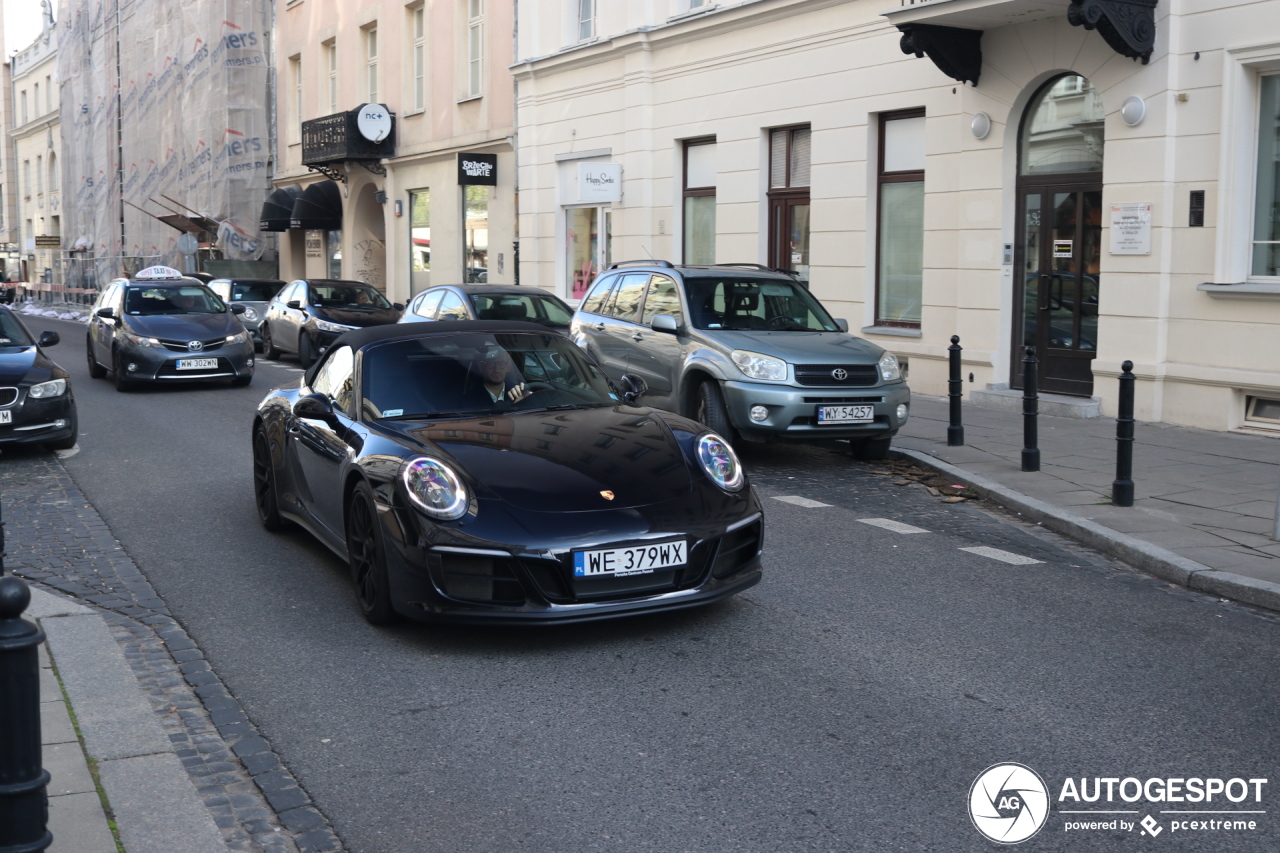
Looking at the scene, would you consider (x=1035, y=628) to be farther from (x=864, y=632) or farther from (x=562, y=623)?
(x=562, y=623)

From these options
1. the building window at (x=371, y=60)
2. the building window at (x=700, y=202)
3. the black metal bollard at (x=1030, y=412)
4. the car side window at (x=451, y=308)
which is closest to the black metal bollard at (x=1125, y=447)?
the black metal bollard at (x=1030, y=412)

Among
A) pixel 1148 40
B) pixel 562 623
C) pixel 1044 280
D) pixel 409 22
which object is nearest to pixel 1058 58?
pixel 1148 40

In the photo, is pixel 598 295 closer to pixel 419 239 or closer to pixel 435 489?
pixel 435 489

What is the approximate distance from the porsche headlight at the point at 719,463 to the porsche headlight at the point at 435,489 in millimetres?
1177

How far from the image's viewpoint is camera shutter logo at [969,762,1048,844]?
12.7 ft

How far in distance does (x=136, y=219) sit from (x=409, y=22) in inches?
771

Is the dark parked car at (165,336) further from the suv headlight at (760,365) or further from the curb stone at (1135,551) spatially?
the curb stone at (1135,551)

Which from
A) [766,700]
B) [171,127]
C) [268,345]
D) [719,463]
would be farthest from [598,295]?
[171,127]

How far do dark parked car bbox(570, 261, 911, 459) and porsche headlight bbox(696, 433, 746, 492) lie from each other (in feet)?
14.2

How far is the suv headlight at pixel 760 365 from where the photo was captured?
423 inches

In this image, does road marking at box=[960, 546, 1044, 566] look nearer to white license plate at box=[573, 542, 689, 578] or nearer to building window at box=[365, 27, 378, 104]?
white license plate at box=[573, 542, 689, 578]

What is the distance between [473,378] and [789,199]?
40.0 ft

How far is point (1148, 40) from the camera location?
41.9 ft

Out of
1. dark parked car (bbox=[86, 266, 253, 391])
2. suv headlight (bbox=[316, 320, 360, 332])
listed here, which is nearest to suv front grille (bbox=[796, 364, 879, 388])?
dark parked car (bbox=[86, 266, 253, 391])
